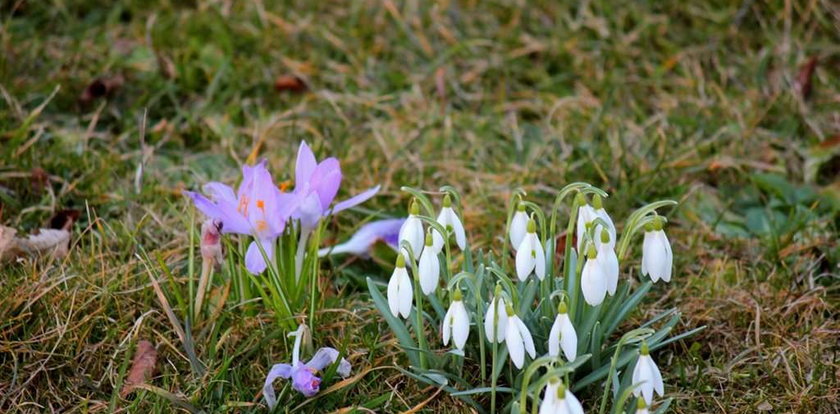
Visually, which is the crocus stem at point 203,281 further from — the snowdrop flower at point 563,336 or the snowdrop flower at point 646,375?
the snowdrop flower at point 646,375

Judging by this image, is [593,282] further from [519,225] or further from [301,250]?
[301,250]

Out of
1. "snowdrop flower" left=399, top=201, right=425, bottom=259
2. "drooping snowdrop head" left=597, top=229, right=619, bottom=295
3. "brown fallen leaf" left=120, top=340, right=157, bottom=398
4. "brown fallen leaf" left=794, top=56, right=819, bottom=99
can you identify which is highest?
"drooping snowdrop head" left=597, top=229, right=619, bottom=295

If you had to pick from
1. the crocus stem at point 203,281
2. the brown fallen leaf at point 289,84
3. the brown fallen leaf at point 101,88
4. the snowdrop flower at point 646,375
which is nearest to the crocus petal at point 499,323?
the snowdrop flower at point 646,375

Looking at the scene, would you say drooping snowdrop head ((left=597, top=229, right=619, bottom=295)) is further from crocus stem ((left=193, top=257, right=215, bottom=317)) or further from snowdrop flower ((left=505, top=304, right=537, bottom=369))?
crocus stem ((left=193, top=257, right=215, bottom=317))

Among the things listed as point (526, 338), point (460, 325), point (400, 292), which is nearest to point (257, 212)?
point (400, 292)

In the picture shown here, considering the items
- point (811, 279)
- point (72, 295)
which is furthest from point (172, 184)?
point (811, 279)

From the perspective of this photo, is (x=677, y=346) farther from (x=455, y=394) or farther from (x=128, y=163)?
(x=128, y=163)

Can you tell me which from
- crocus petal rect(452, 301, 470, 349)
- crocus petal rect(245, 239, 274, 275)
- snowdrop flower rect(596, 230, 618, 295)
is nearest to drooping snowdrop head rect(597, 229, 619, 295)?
snowdrop flower rect(596, 230, 618, 295)
